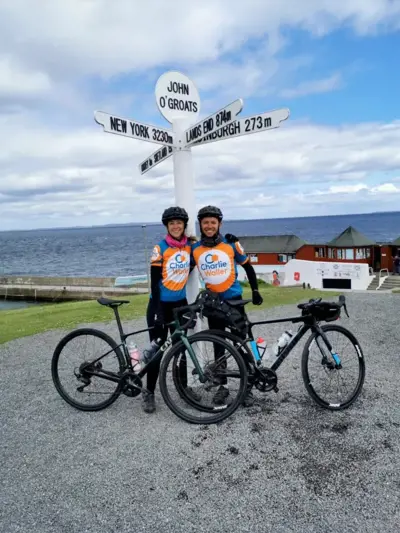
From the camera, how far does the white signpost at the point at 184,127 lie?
450 centimetres

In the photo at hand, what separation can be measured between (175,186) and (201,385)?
7.75 feet

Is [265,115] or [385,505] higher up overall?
[265,115]

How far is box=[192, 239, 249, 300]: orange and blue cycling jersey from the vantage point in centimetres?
432

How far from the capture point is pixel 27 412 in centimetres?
461

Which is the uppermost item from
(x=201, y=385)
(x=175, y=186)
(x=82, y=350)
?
(x=175, y=186)

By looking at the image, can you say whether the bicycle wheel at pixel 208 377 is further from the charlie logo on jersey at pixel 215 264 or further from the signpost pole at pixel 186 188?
the signpost pole at pixel 186 188

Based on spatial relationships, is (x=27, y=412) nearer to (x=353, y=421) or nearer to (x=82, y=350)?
(x=82, y=350)

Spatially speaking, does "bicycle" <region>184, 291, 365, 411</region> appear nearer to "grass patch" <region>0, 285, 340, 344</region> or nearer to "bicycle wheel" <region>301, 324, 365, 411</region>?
"bicycle wheel" <region>301, 324, 365, 411</region>

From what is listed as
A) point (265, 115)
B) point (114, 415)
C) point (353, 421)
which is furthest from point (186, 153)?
point (353, 421)

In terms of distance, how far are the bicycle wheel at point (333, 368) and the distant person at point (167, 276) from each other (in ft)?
3.84

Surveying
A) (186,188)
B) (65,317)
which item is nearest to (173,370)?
(186,188)

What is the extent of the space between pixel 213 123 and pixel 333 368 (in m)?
2.92

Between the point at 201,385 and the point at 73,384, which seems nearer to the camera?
the point at 201,385

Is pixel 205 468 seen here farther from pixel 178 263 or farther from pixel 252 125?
pixel 252 125
